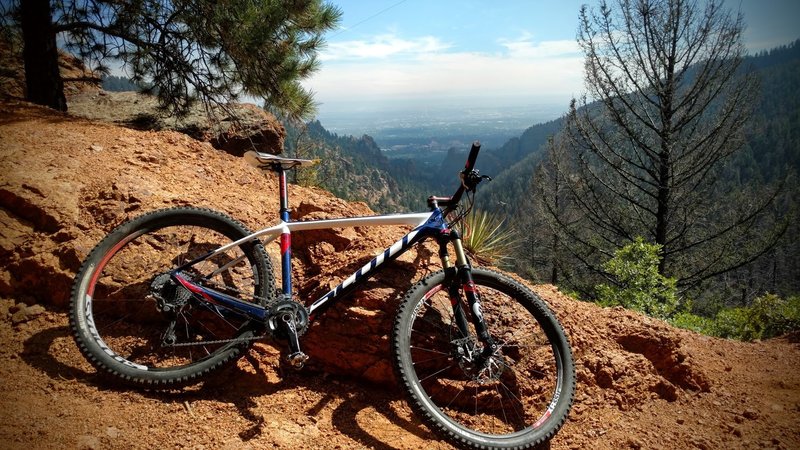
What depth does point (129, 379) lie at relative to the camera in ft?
7.76

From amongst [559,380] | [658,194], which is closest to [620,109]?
[658,194]

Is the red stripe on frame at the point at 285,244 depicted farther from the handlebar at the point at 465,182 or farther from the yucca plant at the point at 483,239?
the yucca plant at the point at 483,239

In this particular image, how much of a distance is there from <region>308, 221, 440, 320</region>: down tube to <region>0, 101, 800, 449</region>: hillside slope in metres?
0.32

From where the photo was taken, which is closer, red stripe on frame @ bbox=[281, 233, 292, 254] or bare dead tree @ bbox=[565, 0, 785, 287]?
red stripe on frame @ bbox=[281, 233, 292, 254]

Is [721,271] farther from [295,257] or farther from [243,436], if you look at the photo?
[243,436]

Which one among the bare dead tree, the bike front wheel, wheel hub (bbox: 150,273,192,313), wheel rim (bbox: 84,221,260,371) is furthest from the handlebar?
the bare dead tree

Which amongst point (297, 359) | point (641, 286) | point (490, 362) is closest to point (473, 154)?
point (490, 362)

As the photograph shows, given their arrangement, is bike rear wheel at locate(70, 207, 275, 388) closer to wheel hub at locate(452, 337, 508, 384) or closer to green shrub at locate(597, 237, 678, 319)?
wheel hub at locate(452, 337, 508, 384)

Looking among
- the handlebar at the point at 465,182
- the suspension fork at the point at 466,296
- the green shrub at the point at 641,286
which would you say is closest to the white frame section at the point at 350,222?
the handlebar at the point at 465,182

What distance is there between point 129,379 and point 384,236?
207 centimetres

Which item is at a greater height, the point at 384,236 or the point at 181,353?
the point at 384,236

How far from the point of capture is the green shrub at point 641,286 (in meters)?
5.67

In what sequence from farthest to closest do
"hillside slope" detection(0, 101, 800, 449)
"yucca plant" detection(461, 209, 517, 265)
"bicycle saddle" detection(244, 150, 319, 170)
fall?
"yucca plant" detection(461, 209, 517, 265) < "bicycle saddle" detection(244, 150, 319, 170) < "hillside slope" detection(0, 101, 800, 449)

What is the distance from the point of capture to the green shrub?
5668 mm
